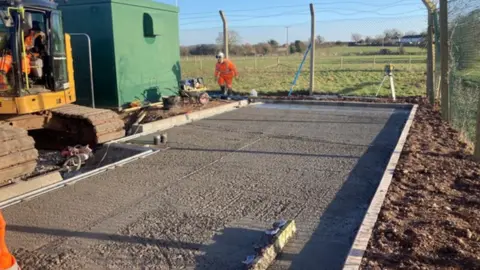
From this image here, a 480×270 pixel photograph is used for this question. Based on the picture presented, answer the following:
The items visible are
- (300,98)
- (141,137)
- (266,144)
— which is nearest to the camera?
(266,144)

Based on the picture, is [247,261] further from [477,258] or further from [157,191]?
[157,191]

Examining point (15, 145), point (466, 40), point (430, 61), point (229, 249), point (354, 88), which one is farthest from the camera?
point (354, 88)

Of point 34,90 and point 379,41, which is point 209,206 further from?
point 379,41

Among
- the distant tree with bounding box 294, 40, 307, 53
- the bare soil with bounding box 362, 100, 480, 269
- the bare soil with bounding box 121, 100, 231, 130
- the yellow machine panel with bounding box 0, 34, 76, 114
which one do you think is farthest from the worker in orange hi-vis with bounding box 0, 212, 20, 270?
the distant tree with bounding box 294, 40, 307, 53

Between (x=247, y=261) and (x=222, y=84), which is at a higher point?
(x=222, y=84)

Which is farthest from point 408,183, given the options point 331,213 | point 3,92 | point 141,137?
point 3,92

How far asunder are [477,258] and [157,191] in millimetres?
3434

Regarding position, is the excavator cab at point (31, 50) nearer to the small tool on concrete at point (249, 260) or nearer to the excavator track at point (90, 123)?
the excavator track at point (90, 123)

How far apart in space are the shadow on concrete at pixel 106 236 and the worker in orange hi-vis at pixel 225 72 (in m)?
11.0

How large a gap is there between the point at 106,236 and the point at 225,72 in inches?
443

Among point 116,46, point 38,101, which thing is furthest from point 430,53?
point 38,101

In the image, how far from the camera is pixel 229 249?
12.7 ft

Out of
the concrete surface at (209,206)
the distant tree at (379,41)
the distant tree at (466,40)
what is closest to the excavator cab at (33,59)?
the concrete surface at (209,206)

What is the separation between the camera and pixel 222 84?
1533 cm
